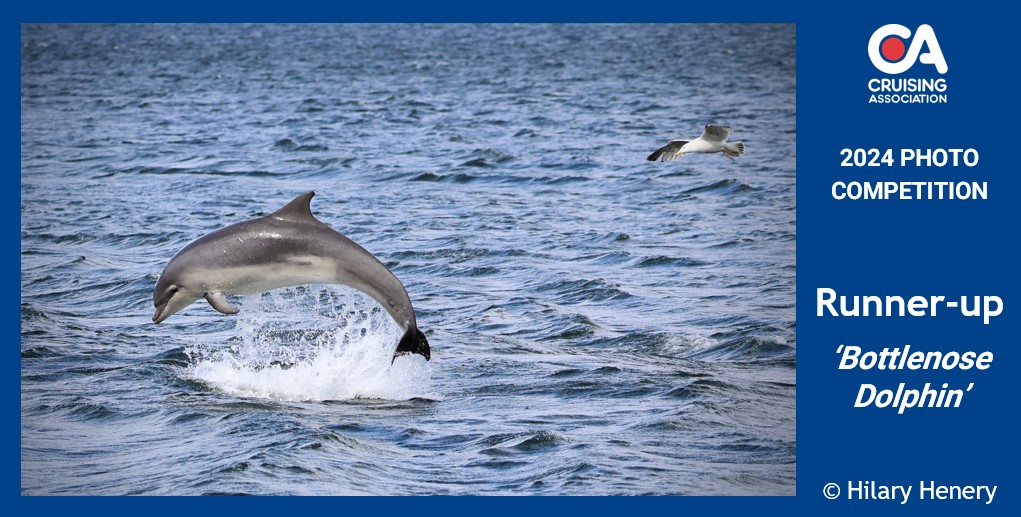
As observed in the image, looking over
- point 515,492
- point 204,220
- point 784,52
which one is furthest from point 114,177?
point 784,52

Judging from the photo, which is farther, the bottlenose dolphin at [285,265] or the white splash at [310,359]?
the white splash at [310,359]

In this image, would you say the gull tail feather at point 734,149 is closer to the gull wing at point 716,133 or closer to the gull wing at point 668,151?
the gull wing at point 716,133

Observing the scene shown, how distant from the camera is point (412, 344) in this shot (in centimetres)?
1454

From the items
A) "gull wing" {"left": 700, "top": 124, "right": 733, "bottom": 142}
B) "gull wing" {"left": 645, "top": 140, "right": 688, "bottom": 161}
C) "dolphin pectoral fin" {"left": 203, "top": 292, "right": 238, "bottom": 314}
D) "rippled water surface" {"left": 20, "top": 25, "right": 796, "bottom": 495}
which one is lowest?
"rippled water surface" {"left": 20, "top": 25, "right": 796, "bottom": 495}

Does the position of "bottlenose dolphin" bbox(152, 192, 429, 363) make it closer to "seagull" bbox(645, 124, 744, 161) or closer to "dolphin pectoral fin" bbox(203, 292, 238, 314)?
"dolphin pectoral fin" bbox(203, 292, 238, 314)

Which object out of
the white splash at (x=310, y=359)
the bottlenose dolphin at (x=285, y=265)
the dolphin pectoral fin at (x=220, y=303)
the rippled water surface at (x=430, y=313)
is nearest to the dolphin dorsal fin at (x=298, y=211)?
the bottlenose dolphin at (x=285, y=265)

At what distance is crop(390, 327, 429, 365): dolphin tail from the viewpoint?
47.6 feet

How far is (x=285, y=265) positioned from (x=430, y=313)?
491 centimetres

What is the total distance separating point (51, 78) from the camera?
206 ft

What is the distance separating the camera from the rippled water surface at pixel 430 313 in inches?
537
